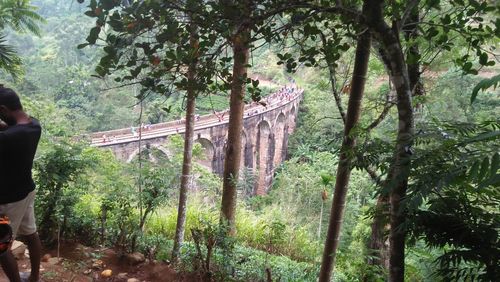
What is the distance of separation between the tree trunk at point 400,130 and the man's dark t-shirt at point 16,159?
1.72 m

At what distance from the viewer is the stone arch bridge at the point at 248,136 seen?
1673cm

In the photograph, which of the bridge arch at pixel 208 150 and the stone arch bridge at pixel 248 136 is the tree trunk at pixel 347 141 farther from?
the bridge arch at pixel 208 150

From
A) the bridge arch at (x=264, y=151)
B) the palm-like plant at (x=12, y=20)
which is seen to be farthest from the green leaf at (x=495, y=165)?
the bridge arch at (x=264, y=151)

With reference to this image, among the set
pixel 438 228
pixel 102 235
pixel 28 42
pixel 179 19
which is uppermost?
pixel 28 42

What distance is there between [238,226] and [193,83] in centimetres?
527

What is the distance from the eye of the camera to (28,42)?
109 ft

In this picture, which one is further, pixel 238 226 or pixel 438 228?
pixel 238 226

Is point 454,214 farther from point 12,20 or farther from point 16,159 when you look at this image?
point 12,20

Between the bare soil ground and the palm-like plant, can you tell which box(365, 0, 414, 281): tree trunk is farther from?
the palm-like plant

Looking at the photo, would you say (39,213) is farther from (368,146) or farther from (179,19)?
(368,146)

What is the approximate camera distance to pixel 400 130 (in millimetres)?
1590

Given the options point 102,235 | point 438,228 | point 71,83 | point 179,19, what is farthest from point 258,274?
point 71,83

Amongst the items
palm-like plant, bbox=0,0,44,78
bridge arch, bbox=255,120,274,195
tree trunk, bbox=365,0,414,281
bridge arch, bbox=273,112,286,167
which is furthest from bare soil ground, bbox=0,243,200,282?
bridge arch, bbox=273,112,286,167

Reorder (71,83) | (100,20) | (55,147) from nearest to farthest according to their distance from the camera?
Result: 1. (100,20)
2. (55,147)
3. (71,83)
